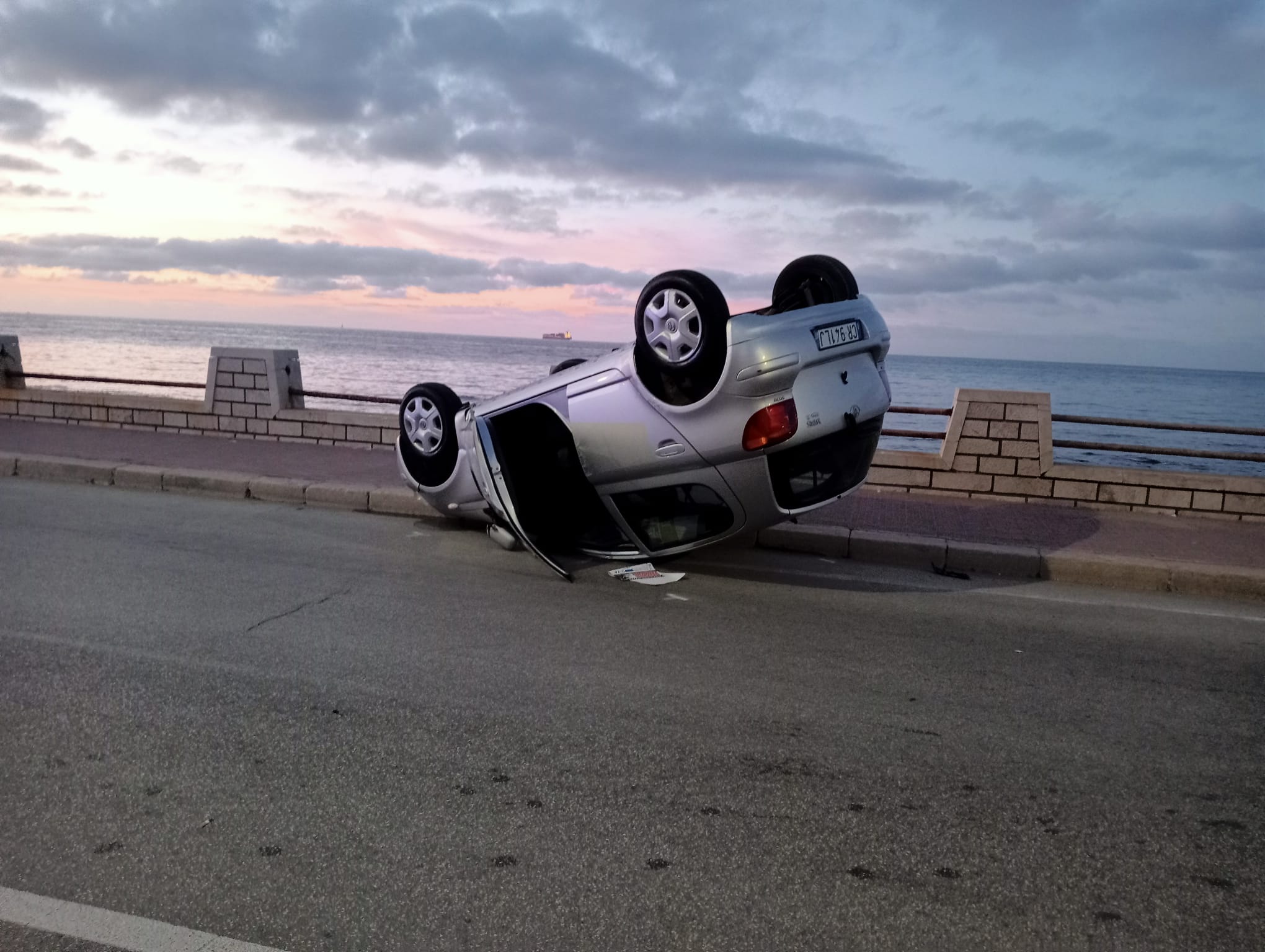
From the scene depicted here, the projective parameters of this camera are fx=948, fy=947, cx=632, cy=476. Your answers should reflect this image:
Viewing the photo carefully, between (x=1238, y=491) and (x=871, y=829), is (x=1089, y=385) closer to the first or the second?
(x=1238, y=491)

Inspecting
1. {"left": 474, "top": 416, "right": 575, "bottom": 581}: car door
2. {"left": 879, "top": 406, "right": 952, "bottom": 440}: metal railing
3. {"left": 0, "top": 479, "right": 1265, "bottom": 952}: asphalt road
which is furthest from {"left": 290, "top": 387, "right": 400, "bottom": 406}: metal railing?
{"left": 879, "top": 406, "right": 952, "bottom": 440}: metal railing

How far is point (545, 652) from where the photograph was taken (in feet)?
17.3

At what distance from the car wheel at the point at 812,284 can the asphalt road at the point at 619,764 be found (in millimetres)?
2138

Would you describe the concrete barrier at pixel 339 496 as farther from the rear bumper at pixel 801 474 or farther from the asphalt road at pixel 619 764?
the rear bumper at pixel 801 474

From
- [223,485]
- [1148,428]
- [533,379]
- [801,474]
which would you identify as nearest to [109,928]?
[801,474]

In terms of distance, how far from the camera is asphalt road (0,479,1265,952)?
288 centimetres

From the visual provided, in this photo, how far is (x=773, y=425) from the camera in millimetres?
6023

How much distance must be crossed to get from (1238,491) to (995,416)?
2488 millimetres

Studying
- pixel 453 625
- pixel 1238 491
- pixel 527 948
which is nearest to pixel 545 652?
pixel 453 625

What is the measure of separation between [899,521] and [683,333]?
12.8 feet

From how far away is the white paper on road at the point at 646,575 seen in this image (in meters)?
6.99

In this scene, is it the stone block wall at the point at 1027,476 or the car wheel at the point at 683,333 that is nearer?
the car wheel at the point at 683,333

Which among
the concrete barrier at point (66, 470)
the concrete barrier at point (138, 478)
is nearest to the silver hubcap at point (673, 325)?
the concrete barrier at point (138, 478)

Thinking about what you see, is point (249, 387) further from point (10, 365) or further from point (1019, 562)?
point (1019, 562)
